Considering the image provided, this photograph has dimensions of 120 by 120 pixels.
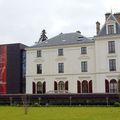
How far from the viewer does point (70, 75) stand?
61.4 metres

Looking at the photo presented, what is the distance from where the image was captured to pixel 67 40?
63656 mm

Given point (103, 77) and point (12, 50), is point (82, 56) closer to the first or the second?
point (103, 77)

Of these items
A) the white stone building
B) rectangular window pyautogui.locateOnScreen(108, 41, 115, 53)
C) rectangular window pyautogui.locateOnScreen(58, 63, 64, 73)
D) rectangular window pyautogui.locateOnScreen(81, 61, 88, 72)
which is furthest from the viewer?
rectangular window pyautogui.locateOnScreen(58, 63, 64, 73)

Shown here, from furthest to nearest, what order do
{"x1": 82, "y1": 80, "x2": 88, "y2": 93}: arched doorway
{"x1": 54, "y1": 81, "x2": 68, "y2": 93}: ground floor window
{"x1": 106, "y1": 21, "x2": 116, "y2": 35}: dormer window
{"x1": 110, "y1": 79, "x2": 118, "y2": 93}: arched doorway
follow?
{"x1": 54, "y1": 81, "x2": 68, "y2": 93}: ground floor window
{"x1": 82, "y1": 80, "x2": 88, "y2": 93}: arched doorway
{"x1": 106, "y1": 21, "x2": 116, "y2": 35}: dormer window
{"x1": 110, "y1": 79, "x2": 118, "y2": 93}: arched doorway

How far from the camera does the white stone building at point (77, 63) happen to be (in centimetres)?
5838

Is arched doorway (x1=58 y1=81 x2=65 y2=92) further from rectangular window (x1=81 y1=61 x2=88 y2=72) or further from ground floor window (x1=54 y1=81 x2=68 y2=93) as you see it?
rectangular window (x1=81 y1=61 x2=88 y2=72)

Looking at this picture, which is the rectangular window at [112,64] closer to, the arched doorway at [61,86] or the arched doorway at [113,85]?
the arched doorway at [113,85]

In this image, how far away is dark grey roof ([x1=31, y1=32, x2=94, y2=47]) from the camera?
203ft

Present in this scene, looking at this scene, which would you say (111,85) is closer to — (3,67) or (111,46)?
(111,46)

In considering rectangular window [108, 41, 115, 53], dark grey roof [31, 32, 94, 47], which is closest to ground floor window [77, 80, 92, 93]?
rectangular window [108, 41, 115, 53]

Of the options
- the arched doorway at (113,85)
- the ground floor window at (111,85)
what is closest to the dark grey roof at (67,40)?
the ground floor window at (111,85)

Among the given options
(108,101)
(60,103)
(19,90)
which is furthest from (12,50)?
(108,101)

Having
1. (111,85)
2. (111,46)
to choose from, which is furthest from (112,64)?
(111,85)
